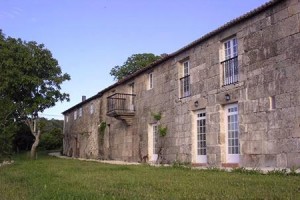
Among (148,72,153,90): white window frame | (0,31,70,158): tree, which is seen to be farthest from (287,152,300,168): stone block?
(0,31,70,158): tree

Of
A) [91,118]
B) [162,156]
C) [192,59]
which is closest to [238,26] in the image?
[192,59]

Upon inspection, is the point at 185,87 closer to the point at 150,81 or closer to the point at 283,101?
Answer: the point at 150,81

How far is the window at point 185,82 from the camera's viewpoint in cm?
1747

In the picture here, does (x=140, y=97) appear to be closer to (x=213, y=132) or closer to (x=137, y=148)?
(x=137, y=148)

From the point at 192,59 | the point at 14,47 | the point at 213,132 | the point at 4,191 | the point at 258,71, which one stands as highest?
the point at 14,47

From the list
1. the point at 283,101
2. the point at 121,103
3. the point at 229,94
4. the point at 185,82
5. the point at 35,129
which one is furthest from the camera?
the point at 35,129

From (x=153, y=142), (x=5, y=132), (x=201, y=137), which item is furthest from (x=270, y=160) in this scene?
(x=153, y=142)

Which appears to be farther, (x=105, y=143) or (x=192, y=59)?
(x=105, y=143)

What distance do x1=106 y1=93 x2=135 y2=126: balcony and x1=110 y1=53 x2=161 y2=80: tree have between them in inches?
698

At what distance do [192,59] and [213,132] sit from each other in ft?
11.1

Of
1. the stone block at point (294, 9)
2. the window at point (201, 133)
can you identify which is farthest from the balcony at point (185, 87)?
the stone block at point (294, 9)

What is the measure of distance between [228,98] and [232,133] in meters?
1.28

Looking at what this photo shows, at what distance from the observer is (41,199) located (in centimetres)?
686

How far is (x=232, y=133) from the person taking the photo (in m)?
14.7
